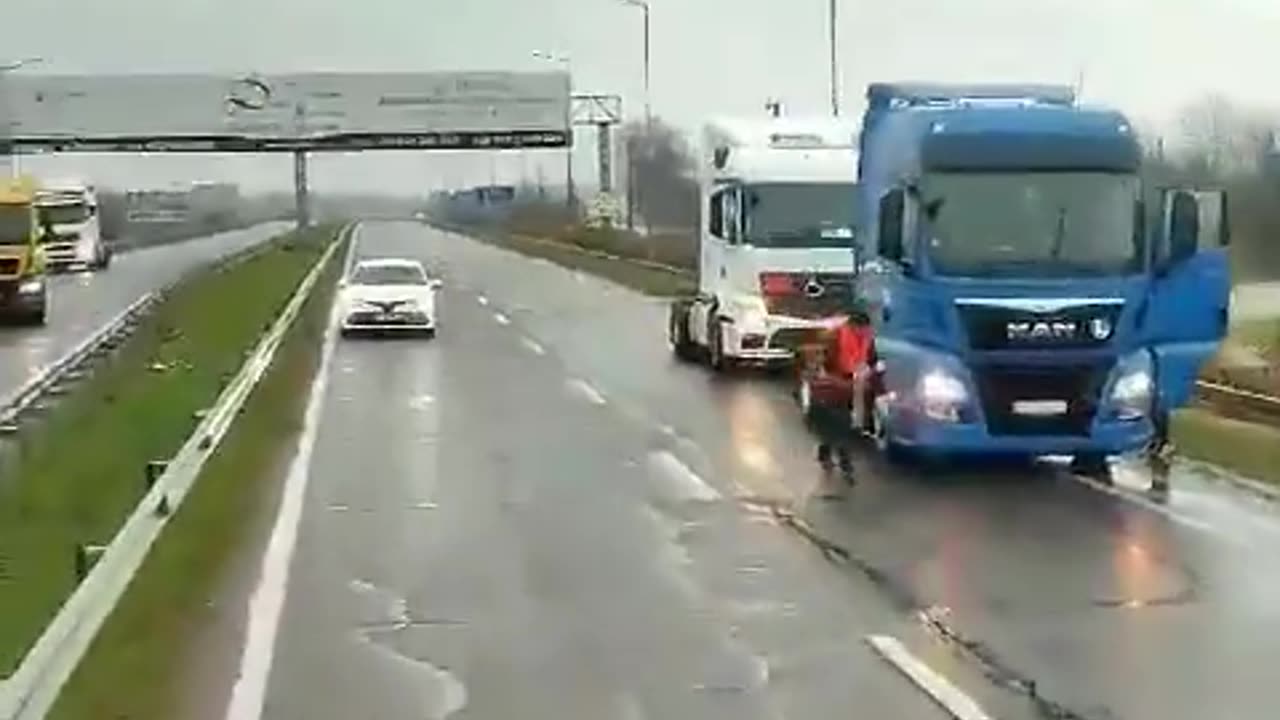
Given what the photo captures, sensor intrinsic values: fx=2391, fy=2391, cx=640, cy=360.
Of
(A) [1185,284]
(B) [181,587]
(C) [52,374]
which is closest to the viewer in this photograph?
(B) [181,587]

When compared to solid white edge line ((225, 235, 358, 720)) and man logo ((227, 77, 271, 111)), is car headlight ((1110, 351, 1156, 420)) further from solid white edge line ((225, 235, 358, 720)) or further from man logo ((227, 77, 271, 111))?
man logo ((227, 77, 271, 111))

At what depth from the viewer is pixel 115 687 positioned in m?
10.7

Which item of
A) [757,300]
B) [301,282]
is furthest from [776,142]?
[301,282]

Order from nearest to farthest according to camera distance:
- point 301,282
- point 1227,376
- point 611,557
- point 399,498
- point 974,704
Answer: point 974,704
point 611,557
point 399,498
point 1227,376
point 301,282

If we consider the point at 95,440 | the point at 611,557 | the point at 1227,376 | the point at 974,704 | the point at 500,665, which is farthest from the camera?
the point at 1227,376

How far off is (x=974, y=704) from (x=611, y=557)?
5.36 metres

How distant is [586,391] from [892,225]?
11.0 m

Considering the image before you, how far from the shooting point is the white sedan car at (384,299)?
1703 inches

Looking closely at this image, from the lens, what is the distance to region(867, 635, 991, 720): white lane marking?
10062 millimetres

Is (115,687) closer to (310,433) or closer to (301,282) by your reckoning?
(310,433)

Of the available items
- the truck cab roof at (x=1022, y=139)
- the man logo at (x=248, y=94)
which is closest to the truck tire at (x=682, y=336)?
the truck cab roof at (x=1022, y=139)

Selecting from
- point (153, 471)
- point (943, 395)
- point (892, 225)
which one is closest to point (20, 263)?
point (153, 471)

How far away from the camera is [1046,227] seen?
19.8 metres

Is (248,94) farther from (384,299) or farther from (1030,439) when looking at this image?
(1030,439)
